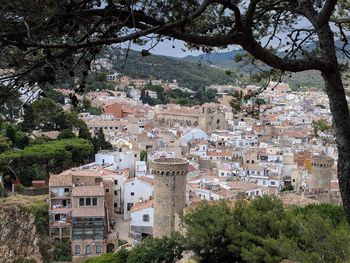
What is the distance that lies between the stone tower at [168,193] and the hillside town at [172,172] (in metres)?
0.03

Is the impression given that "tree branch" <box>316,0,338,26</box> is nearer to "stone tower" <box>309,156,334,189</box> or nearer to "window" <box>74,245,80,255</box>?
"stone tower" <box>309,156,334,189</box>

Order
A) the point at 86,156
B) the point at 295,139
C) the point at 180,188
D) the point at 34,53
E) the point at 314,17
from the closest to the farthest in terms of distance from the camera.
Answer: the point at 34,53, the point at 314,17, the point at 180,188, the point at 86,156, the point at 295,139

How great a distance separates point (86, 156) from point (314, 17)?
98.5 ft

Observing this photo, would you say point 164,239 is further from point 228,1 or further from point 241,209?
point 228,1

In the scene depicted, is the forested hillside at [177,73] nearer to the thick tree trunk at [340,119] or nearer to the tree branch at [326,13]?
the tree branch at [326,13]

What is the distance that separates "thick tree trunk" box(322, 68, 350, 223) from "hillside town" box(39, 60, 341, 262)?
1.34 m

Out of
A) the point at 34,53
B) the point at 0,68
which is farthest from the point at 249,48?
the point at 0,68

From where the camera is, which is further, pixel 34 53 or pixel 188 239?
pixel 188 239

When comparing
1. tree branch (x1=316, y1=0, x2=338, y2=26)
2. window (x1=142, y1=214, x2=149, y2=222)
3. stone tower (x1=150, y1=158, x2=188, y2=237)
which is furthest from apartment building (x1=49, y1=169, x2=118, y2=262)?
tree branch (x1=316, y1=0, x2=338, y2=26)

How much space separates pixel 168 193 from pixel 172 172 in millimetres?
731

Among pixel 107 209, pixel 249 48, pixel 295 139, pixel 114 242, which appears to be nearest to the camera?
pixel 249 48

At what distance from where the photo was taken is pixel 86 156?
3381 cm

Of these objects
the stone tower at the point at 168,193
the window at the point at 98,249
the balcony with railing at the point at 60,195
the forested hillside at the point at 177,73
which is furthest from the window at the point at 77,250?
the forested hillside at the point at 177,73

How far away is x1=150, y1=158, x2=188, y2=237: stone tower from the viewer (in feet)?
59.0
